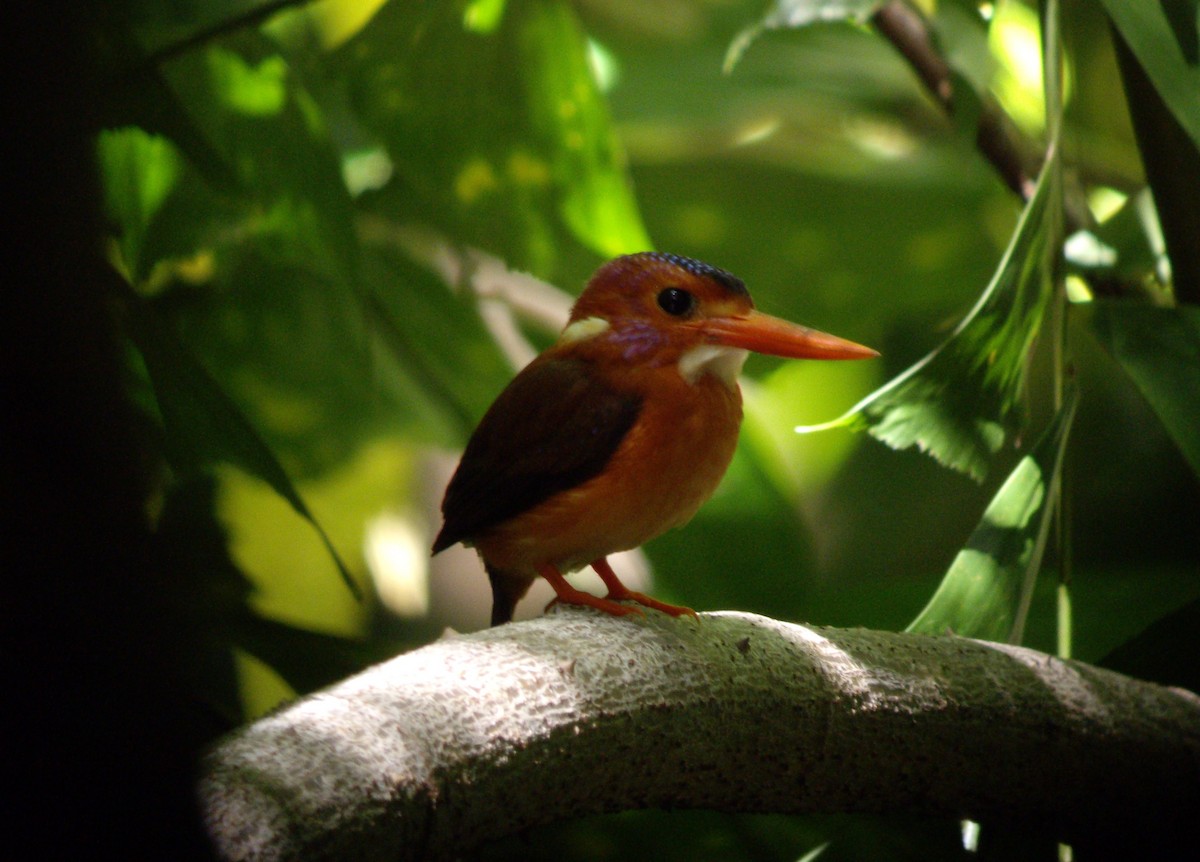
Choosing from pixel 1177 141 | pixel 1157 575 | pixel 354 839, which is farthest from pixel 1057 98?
pixel 354 839

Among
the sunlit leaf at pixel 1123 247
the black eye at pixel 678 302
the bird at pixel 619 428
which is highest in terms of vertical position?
the black eye at pixel 678 302

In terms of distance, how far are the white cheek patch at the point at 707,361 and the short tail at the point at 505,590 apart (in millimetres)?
341

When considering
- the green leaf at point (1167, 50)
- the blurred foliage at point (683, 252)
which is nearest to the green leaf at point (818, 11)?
the blurred foliage at point (683, 252)

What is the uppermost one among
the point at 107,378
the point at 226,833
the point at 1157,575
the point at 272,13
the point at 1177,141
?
the point at 272,13

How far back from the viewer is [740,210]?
203 centimetres

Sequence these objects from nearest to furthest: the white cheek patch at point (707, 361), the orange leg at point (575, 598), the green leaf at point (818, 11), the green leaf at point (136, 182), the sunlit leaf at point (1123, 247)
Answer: the orange leg at point (575, 598), the white cheek patch at point (707, 361), the green leaf at point (818, 11), the green leaf at point (136, 182), the sunlit leaf at point (1123, 247)

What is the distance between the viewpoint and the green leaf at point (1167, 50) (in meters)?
1.01

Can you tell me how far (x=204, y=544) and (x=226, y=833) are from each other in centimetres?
73

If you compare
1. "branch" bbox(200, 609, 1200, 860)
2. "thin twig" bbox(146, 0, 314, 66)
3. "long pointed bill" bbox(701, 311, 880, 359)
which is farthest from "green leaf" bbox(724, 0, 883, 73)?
"branch" bbox(200, 609, 1200, 860)

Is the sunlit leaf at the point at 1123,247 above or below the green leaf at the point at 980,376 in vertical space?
below

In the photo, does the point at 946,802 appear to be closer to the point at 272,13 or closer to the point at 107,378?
the point at 107,378

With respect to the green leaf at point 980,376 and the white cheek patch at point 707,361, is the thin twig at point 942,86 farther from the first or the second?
the white cheek patch at point 707,361

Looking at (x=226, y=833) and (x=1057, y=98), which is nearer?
(x=226, y=833)

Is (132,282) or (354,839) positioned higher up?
(132,282)
